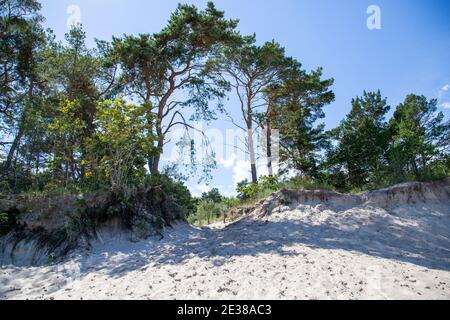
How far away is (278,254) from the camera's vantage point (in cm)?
592

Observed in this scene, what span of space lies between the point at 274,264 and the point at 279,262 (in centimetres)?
18

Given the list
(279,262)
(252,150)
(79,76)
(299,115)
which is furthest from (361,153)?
(79,76)

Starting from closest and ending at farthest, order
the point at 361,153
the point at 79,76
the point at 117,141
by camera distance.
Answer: the point at 117,141 → the point at 79,76 → the point at 361,153

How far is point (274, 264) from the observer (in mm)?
5148

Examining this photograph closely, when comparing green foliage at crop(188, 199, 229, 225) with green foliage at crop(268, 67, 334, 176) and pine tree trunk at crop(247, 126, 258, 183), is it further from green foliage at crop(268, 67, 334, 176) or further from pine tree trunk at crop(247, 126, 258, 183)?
green foliage at crop(268, 67, 334, 176)

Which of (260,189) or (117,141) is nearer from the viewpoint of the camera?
(117,141)

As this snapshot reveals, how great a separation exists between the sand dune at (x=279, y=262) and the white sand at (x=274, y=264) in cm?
2

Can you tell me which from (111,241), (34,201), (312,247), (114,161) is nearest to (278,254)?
(312,247)

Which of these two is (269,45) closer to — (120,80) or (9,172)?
(120,80)

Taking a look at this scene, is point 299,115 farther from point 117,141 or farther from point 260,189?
point 117,141

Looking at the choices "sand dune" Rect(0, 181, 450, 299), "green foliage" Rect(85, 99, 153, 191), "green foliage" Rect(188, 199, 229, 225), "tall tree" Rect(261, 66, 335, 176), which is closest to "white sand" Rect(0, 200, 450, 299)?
"sand dune" Rect(0, 181, 450, 299)

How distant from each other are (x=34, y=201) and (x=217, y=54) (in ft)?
32.1

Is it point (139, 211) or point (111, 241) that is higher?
point (139, 211)
